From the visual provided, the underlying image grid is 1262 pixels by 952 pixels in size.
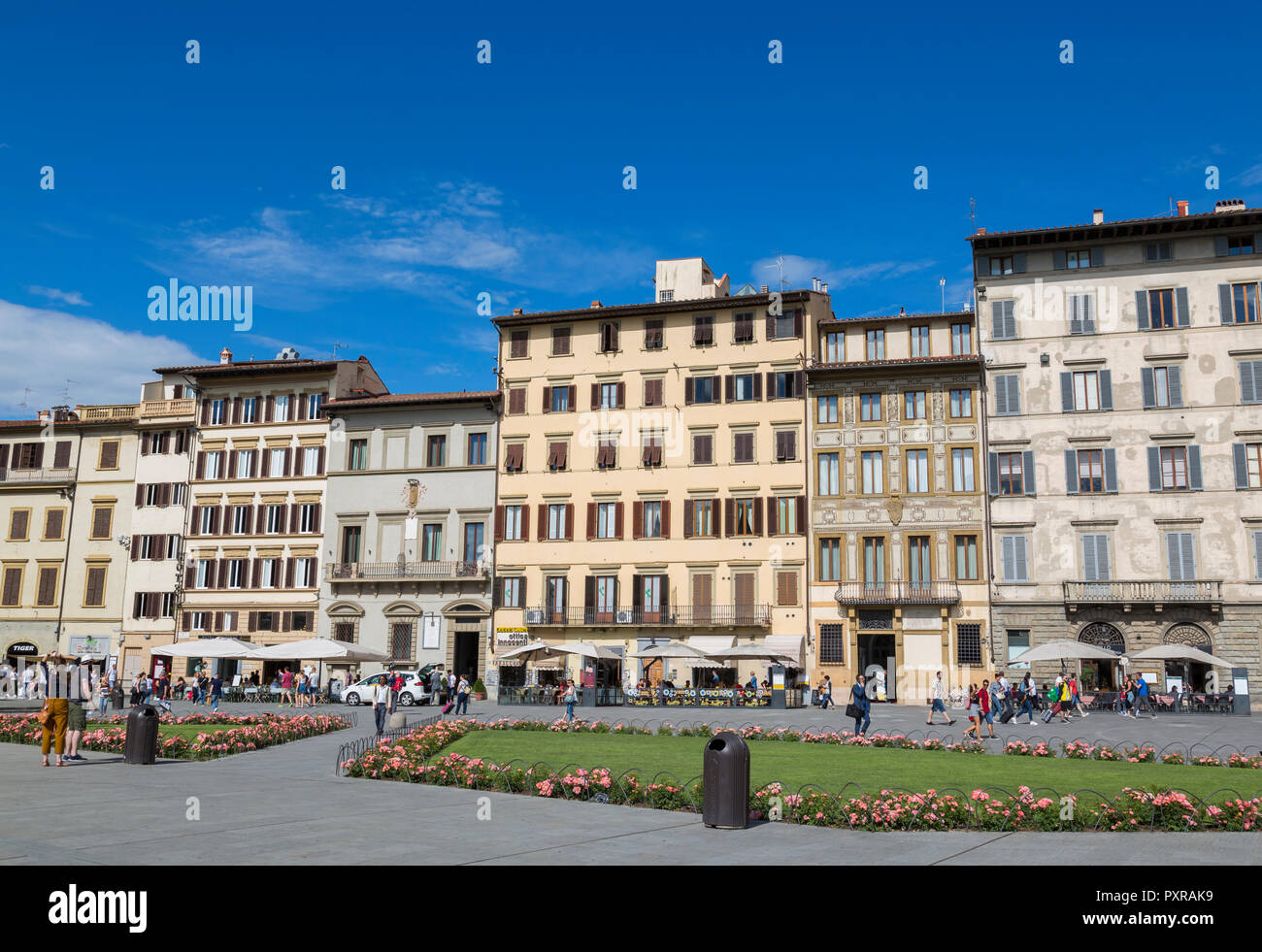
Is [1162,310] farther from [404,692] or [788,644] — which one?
[404,692]

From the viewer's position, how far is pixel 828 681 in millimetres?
44781

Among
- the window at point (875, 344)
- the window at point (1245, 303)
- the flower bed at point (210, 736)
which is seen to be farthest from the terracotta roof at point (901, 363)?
the flower bed at point (210, 736)

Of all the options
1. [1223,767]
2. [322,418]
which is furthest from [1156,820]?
[322,418]

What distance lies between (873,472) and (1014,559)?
6928 millimetres

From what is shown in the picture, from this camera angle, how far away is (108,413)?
200 ft

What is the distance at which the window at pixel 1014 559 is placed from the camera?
46594mm

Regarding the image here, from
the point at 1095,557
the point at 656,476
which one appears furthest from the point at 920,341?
the point at 656,476

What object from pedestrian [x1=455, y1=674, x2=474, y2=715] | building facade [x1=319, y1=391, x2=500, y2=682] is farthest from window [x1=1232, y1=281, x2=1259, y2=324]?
pedestrian [x1=455, y1=674, x2=474, y2=715]

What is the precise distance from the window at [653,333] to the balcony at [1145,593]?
21.2 metres

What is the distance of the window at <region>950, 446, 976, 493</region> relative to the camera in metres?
47.9

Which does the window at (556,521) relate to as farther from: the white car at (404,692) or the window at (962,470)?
the window at (962,470)
